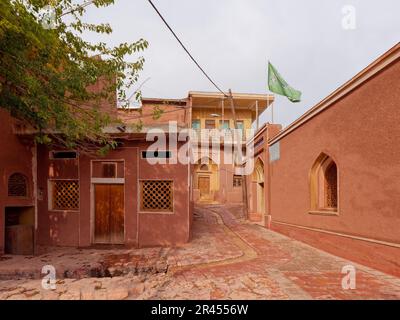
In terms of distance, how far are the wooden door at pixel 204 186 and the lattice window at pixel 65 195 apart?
48.0ft

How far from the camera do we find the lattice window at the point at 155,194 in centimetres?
916

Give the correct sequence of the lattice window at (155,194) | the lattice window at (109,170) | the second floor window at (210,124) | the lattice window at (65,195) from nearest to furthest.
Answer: the lattice window at (155,194), the lattice window at (109,170), the lattice window at (65,195), the second floor window at (210,124)

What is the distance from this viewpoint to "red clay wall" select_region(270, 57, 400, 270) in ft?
18.5

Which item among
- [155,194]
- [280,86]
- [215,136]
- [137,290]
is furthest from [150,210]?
[215,136]

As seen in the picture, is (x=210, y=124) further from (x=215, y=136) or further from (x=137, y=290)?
(x=137, y=290)

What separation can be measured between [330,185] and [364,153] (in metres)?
2.59

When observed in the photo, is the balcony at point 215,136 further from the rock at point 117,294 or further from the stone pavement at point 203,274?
the rock at point 117,294

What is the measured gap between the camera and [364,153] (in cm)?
650

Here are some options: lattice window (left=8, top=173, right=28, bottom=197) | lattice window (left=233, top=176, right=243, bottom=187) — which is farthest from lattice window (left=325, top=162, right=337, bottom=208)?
lattice window (left=233, top=176, right=243, bottom=187)

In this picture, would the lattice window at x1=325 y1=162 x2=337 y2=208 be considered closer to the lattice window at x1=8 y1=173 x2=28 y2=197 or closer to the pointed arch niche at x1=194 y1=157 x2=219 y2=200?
the lattice window at x1=8 y1=173 x2=28 y2=197

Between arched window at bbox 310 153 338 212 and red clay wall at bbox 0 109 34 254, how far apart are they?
9.54 m

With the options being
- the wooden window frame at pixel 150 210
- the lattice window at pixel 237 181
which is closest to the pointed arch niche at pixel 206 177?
the lattice window at pixel 237 181

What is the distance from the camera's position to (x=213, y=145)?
2250 cm
